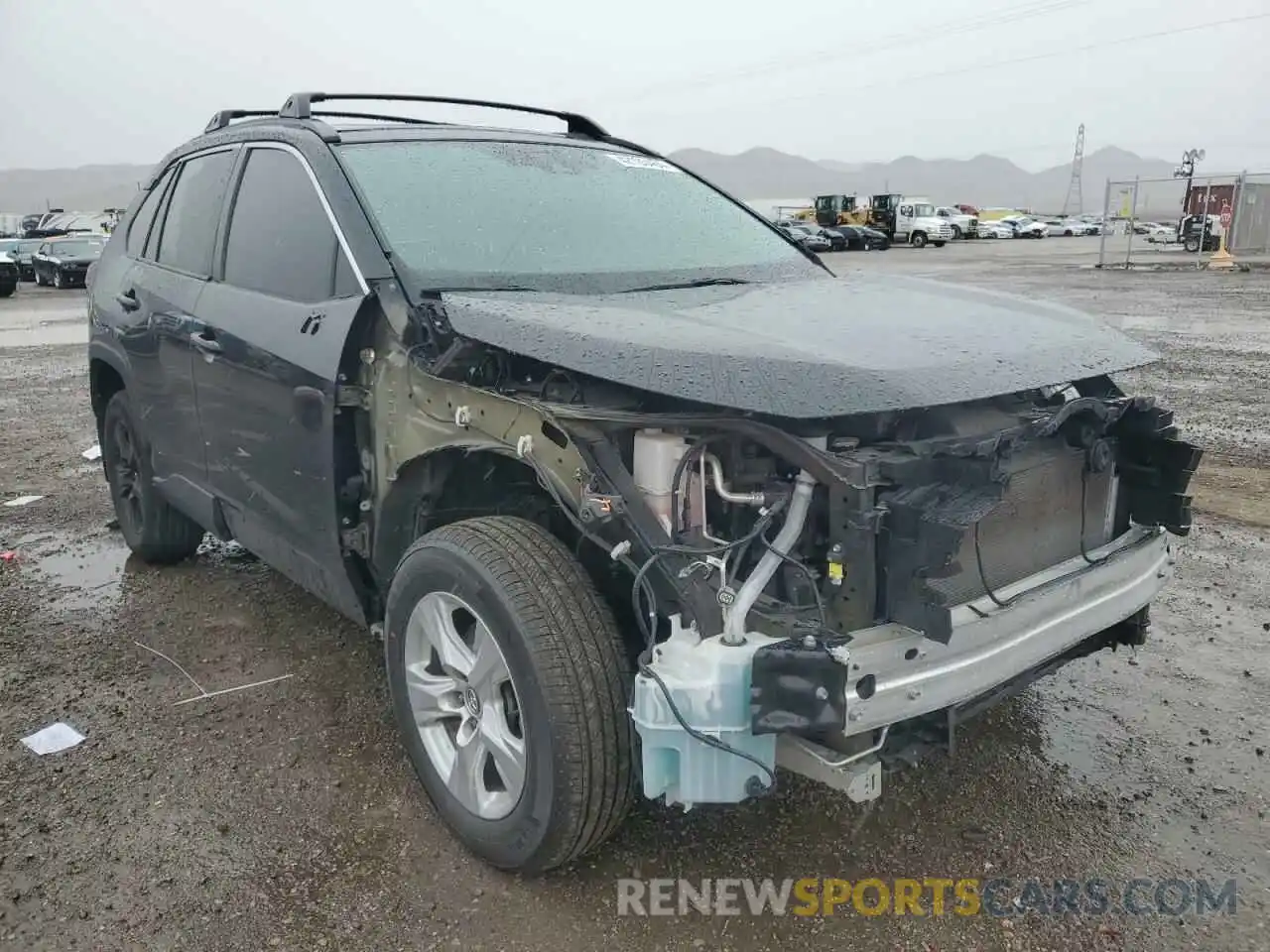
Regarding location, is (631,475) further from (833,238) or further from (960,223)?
(960,223)

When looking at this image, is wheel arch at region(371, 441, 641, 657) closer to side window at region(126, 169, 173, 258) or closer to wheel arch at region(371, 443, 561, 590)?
wheel arch at region(371, 443, 561, 590)

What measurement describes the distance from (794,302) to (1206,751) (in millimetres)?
1914

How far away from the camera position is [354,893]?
8.63 ft

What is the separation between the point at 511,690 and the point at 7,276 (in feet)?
87.6

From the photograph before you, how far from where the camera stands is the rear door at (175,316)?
13.0 ft

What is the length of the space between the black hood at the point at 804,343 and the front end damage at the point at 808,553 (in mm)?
132

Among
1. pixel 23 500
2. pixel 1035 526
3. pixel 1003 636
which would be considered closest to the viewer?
pixel 1003 636

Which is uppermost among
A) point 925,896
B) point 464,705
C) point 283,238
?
point 283,238

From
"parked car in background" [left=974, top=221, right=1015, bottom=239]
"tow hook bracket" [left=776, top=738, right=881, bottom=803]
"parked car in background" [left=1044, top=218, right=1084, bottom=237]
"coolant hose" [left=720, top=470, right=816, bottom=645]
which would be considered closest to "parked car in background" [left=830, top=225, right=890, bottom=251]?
"parked car in background" [left=974, top=221, right=1015, bottom=239]

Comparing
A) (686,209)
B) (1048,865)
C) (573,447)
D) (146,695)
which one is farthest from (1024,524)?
(146,695)

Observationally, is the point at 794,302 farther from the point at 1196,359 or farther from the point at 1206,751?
the point at 1196,359

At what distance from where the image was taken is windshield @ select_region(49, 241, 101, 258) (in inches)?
1079

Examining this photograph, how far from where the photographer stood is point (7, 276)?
24.5 m

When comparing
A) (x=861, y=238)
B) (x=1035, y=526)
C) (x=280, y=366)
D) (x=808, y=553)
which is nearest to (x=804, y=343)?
(x=808, y=553)
